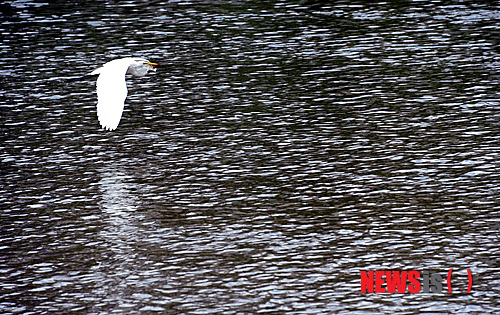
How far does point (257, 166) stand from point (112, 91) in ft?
16.4

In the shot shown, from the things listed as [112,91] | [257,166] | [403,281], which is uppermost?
[112,91]

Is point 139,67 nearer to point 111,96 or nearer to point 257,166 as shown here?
point 111,96

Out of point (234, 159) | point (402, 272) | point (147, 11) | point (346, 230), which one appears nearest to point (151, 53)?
point (147, 11)

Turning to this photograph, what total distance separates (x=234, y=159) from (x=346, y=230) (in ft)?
21.9

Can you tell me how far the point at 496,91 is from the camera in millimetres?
32281

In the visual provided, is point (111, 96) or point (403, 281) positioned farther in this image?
point (111, 96)

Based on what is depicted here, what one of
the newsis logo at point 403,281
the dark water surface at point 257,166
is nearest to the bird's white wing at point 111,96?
the dark water surface at point 257,166

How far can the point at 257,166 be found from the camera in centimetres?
2656

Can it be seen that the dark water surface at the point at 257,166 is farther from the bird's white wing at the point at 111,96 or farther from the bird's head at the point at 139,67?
the bird's head at the point at 139,67

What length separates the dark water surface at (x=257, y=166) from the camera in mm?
19219

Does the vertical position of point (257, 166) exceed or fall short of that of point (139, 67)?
it falls short

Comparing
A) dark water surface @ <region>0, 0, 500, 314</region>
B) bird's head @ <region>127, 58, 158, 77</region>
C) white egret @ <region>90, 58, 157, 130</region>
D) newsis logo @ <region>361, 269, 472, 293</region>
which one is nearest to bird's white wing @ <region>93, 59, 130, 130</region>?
white egret @ <region>90, 58, 157, 130</region>

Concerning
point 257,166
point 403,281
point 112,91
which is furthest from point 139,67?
point 403,281

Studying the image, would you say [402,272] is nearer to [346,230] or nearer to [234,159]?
[346,230]
